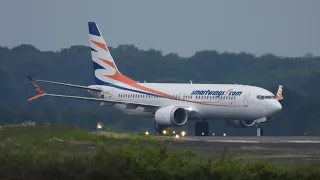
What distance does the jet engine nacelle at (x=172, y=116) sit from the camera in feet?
178

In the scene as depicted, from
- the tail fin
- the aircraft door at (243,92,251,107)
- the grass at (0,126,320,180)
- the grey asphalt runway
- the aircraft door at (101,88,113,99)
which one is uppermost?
the tail fin

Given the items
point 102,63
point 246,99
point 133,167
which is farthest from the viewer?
point 102,63

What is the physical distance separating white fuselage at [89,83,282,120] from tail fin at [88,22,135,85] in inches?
31.4

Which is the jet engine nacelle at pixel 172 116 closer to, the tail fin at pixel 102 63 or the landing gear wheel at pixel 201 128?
the landing gear wheel at pixel 201 128

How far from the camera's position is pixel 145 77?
3282 inches

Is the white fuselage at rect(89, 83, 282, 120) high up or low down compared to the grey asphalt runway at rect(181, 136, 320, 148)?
up

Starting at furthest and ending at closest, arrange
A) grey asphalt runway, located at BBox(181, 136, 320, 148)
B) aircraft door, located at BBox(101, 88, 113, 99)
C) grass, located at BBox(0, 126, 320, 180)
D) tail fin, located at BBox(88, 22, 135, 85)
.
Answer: tail fin, located at BBox(88, 22, 135, 85), aircraft door, located at BBox(101, 88, 113, 99), grey asphalt runway, located at BBox(181, 136, 320, 148), grass, located at BBox(0, 126, 320, 180)

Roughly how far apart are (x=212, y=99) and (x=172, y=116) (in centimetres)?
233

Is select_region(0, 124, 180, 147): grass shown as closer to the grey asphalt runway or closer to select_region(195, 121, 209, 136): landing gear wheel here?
the grey asphalt runway

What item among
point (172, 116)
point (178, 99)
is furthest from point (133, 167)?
point (178, 99)

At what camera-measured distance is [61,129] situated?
125ft

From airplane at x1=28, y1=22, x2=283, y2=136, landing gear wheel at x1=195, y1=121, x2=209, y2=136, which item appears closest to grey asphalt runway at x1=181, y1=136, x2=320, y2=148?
airplane at x1=28, y1=22, x2=283, y2=136

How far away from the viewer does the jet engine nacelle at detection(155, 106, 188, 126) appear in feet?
178

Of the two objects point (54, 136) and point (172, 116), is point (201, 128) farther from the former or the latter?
point (54, 136)
